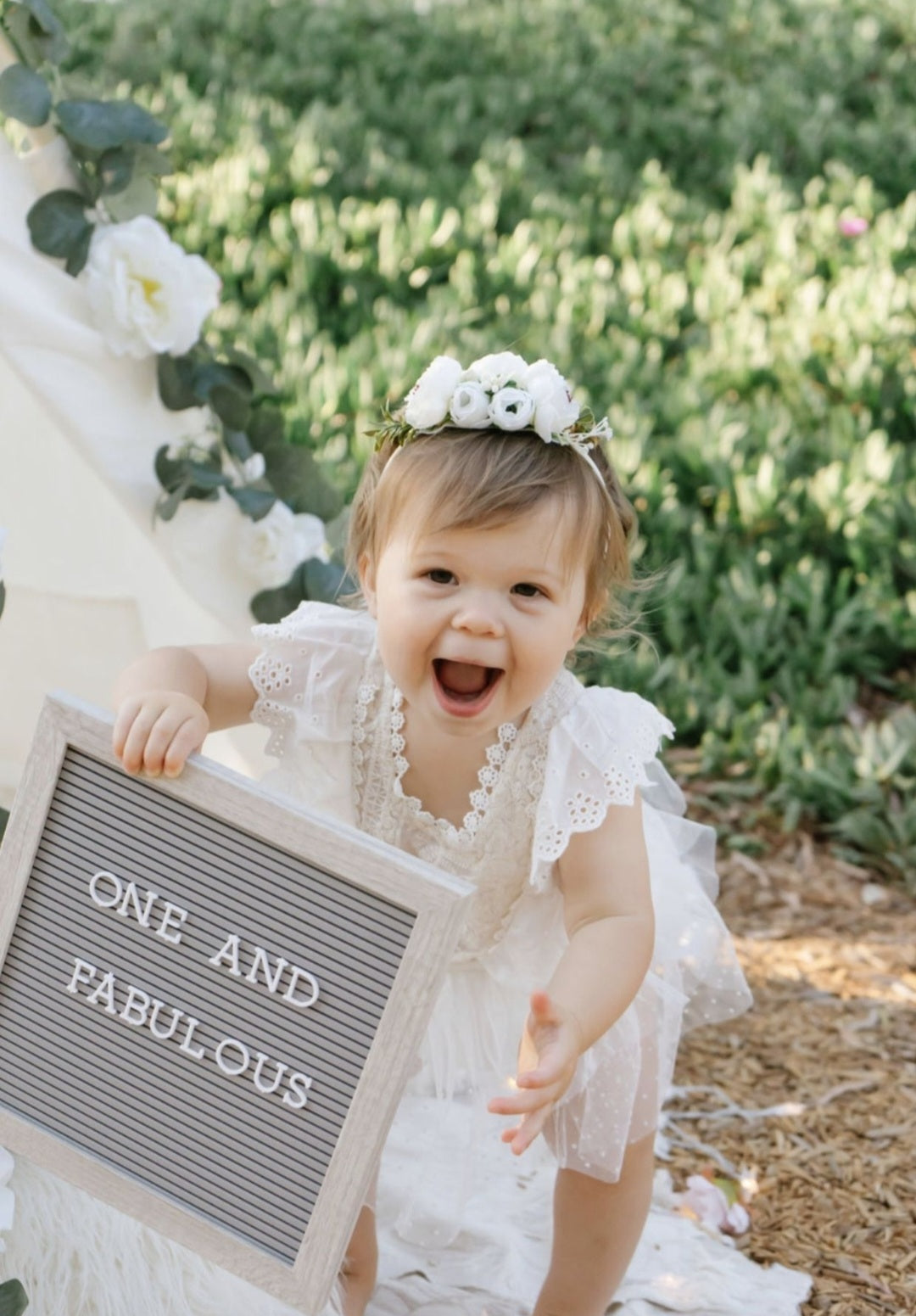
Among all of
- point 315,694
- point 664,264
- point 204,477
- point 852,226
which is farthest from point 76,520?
point 852,226

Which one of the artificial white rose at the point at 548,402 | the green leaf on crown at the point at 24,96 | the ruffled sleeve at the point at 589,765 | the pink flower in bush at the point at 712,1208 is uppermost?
the green leaf on crown at the point at 24,96

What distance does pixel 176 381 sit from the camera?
233 cm

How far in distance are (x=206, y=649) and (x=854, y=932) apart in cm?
173

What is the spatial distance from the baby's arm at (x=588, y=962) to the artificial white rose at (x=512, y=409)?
44 centimetres

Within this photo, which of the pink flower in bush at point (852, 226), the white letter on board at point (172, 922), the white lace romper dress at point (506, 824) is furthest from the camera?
the pink flower in bush at point (852, 226)

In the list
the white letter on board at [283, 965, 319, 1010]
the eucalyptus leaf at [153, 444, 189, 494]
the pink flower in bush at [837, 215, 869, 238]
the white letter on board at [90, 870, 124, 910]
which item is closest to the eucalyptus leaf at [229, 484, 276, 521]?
the eucalyptus leaf at [153, 444, 189, 494]

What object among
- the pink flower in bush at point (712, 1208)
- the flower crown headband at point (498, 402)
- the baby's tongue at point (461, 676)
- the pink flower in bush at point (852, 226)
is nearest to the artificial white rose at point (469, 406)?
the flower crown headband at point (498, 402)

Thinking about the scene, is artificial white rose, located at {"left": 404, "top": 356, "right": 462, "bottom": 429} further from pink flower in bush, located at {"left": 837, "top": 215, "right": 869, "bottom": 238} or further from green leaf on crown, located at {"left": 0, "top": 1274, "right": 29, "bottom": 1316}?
pink flower in bush, located at {"left": 837, "top": 215, "right": 869, "bottom": 238}

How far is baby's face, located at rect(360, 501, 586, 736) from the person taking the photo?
158 centimetres

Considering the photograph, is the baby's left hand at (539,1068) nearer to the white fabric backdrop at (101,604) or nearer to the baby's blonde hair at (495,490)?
the baby's blonde hair at (495,490)

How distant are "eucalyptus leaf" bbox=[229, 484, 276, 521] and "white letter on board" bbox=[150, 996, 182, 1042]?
1042 millimetres

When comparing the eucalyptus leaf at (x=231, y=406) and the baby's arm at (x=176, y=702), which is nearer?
the baby's arm at (x=176, y=702)

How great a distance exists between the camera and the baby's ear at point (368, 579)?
5.86 ft

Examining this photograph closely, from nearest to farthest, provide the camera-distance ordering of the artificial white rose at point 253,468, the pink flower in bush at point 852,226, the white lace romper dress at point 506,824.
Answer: the white lace romper dress at point 506,824 → the artificial white rose at point 253,468 → the pink flower in bush at point 852,226
